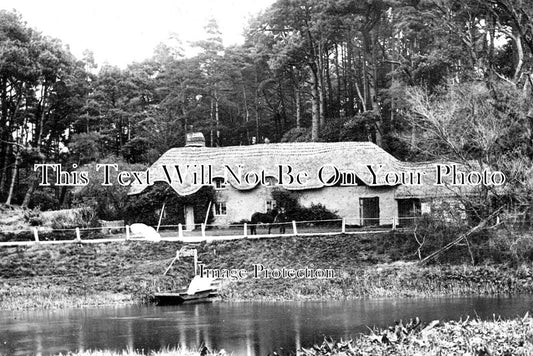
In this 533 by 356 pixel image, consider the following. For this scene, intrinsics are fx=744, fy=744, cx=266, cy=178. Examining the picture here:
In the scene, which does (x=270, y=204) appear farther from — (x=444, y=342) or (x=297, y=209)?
(x=444, y=342)

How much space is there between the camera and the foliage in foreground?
12445 mm

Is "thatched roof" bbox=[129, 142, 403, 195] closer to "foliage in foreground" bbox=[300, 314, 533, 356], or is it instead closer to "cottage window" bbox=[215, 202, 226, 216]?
"cottage window" bbox=[215, 202, 226, 216]

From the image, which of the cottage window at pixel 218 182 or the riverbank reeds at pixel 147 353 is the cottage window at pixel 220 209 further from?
the riverbank reeds at pixel 147 353

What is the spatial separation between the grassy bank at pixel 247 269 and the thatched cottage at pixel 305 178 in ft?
20.0

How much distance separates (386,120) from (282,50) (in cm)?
829

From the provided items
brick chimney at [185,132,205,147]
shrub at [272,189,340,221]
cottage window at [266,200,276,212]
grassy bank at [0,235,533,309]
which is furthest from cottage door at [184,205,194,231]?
grassy bank at [0,235,533,309]

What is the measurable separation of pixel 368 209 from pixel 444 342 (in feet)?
87.9

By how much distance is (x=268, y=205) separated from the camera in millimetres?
40688

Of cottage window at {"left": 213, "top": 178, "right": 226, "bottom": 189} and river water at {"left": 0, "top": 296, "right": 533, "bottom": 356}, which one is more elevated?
cottage window at {"left": 213, "top": 178, "right": 226, "bottom": 189}

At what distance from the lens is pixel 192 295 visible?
26547mm

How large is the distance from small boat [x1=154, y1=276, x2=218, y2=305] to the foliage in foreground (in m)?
13.3

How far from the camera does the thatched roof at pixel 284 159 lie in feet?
132

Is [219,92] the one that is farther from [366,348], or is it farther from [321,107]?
[366,348]

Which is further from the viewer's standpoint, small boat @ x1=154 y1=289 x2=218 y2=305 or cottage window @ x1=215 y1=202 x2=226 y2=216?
cottage window @ x1=215 y1=202 x2=226 y2=216
